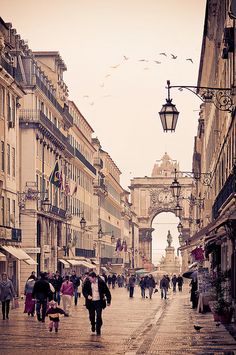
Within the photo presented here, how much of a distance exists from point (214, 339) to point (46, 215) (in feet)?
168

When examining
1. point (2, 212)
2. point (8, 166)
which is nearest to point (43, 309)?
point (2, 212)

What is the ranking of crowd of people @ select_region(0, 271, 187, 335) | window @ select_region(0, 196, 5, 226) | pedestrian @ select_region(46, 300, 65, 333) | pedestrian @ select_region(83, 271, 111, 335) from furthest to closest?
window @ select_region(0, 196, 5, 226) → pedestrian @ select_region(46, 300, 65, 333) → crowd of people @ select_region(0, 271, 187, 335) → pedestrian @ select_region(83, 271, 111, 335)

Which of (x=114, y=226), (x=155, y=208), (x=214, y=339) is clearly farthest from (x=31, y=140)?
(x=155, y=208)

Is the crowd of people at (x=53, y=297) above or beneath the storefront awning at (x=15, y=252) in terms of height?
beneath

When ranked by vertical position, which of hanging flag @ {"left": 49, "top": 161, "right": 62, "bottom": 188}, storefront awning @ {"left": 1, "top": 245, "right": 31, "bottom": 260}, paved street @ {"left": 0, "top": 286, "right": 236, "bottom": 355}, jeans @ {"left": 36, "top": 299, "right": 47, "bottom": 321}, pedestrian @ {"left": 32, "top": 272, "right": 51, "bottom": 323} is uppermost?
hanging flag @ {"left": 49, "top": 161, "right": 62, "bottom": 188}

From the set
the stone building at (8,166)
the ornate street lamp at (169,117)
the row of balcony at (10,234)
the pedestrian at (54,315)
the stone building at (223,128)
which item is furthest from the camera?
the stone building at (8,166)

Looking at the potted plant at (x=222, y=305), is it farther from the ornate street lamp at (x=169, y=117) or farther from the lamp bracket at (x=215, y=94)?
the ornate street lamp at (x=169, y=117)

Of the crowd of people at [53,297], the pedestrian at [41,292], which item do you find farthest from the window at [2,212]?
the pedestrian at [41,292]

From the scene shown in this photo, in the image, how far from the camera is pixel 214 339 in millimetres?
23328

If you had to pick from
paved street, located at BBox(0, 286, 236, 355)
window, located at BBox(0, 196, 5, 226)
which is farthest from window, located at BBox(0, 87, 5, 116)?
paved street, located at BBox(0, 286, 236, 355)

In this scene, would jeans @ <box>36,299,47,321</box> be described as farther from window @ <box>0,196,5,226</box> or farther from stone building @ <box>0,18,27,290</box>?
window @ <box>0,196,5,226</box>

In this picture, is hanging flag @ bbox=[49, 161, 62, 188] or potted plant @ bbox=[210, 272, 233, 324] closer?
potted plant @ bbox=[210, 272, 233, 324]

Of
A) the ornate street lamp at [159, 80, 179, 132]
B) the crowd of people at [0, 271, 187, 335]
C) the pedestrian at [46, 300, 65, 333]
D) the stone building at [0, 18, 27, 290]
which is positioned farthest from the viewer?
the stone building at [0, 18, 27, 290]

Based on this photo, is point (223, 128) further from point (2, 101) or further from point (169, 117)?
point (2, 101)
